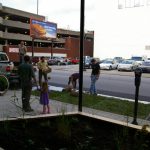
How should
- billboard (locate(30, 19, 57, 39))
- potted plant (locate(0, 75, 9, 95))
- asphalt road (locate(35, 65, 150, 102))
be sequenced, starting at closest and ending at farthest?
1. potted plant (locate(0, 75, 9, 95))
2. asphalt road (locate(35, 65, 150, 102))
3. billboard (locate(30, 19, 57, 39))

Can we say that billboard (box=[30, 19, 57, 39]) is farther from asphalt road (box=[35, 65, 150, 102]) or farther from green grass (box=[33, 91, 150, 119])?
green grass (box=[33, 91, 150, 119])

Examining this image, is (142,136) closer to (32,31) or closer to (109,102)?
(109,102)

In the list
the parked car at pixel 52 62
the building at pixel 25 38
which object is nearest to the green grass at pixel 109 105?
the building at pixel 25 38

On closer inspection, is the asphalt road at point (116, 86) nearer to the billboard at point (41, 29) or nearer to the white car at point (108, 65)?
the white car at point (108, 65)

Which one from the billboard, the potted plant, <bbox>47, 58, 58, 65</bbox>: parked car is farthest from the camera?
<bbox>47, 58, 58, 65</bbox>: parked car

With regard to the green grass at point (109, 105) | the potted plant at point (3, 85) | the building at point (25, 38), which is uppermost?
the building at point (25, 38)

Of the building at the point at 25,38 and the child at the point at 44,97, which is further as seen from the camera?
the building at the point at 25,38

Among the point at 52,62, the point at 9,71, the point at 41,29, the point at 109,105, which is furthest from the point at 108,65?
the point at 109,105

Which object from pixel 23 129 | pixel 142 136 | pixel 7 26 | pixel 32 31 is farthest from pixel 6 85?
pixel 7 26

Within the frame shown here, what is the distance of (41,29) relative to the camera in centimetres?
6488

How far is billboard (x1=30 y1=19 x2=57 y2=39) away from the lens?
6243cm

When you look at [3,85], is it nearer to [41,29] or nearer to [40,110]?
[40,110]

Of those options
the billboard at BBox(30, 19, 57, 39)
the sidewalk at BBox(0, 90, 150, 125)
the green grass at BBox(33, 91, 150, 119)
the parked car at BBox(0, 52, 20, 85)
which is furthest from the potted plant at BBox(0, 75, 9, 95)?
the billboard at BBox(30, 19, 57, 39)

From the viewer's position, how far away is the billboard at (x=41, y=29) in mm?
62431
